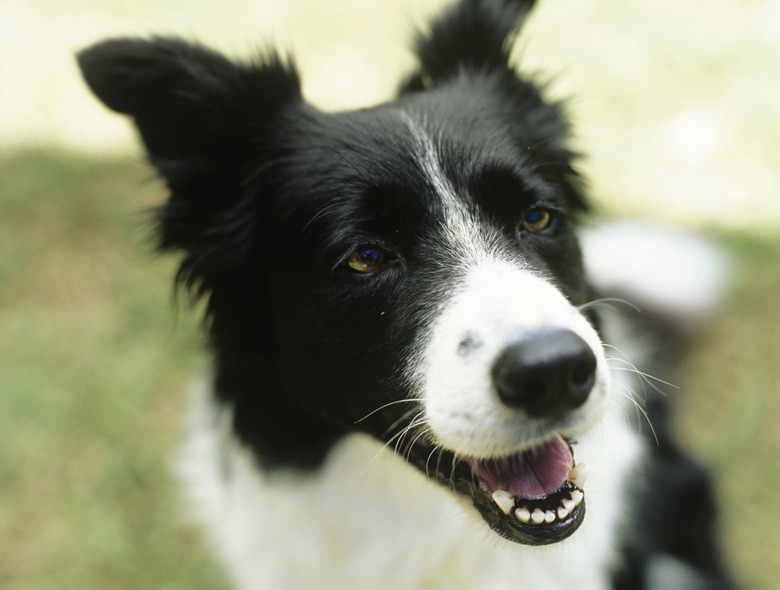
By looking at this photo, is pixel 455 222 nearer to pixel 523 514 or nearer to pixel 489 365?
pixel 489 365

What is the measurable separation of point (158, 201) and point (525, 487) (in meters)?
3.62

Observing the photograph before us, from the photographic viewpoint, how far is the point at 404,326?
2.10m

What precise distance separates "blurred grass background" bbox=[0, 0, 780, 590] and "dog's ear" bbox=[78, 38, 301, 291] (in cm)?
18

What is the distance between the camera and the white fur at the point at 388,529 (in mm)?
2500

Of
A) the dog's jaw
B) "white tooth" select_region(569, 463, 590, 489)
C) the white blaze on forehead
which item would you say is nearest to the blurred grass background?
the white blaze on forehead

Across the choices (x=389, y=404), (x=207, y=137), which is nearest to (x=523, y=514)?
(x=389, y=404)

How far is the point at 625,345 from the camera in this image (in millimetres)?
3072

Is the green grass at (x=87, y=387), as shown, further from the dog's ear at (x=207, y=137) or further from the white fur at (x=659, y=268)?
the white fur at (x=659, y=268)

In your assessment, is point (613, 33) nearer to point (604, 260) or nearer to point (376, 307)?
point (604, 260)

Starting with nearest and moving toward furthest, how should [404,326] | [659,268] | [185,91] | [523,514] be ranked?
[523,514], [404,326], [185,91], [659,268]

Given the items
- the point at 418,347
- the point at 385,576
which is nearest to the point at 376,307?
the point at 418,347

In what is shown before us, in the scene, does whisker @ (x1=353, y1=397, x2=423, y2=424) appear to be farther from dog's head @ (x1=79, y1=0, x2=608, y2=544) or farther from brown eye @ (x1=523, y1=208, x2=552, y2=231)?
brown eye @ (x1=523, y1=208, x2=552, y2=231)

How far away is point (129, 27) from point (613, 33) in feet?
13.6

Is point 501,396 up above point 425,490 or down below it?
above
